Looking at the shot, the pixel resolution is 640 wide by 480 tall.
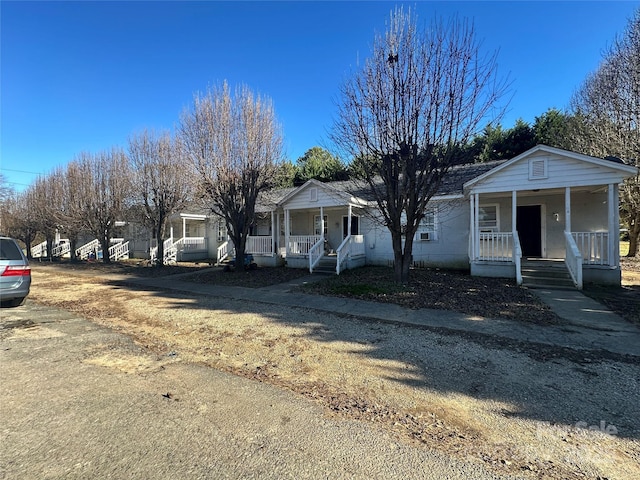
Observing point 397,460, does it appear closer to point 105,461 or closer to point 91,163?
point 105,461

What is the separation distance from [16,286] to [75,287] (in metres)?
4.64

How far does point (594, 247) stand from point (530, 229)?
9.94 ft

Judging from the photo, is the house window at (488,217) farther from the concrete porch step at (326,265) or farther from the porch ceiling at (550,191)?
the concrete porch step at (326,265)

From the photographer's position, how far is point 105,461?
7.59ft

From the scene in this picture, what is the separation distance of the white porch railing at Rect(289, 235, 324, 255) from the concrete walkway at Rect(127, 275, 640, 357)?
5.16 m

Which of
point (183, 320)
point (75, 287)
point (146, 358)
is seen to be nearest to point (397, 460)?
point (146, 358)

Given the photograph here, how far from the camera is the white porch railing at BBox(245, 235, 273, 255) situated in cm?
1625

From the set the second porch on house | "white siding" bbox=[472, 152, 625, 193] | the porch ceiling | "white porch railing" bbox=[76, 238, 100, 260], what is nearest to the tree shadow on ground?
"white siding" bbox=[472, 152, 625, 193]

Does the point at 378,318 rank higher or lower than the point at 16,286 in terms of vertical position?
lower

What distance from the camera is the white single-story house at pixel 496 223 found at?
9.70 m

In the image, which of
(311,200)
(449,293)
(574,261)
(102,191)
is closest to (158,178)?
(102,191)

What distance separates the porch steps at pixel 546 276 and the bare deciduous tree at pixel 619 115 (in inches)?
243

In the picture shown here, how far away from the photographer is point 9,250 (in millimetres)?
7012

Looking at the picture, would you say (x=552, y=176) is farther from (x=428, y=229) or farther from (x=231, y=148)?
(x=231, y=148)
